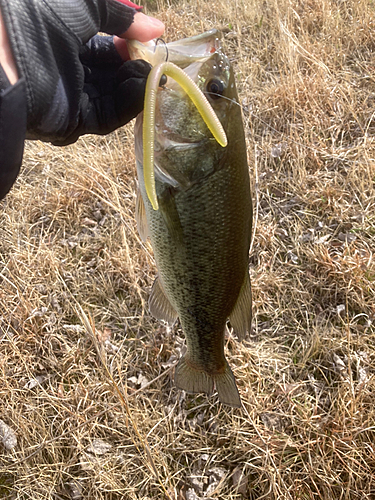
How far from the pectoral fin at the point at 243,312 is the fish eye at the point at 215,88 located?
843 mm

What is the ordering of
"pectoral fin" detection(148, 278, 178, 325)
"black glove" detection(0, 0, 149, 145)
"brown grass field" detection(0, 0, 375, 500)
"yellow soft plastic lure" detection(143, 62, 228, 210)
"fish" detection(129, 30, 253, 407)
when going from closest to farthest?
"yellow soft plastic lure" detection(143, 62, 228, 210)
"black glove" detection(0, 0, 149, 145)
"fish" detection(129, 30, 253, 407)
"pectoral fin" detection(148, 278, 178, 325)
"brown grass field" detection(0, 0, 375, 500)

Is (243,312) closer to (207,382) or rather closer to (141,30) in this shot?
(207,382)

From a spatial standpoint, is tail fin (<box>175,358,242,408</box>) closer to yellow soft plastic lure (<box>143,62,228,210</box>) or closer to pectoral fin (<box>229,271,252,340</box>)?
pectoral fin (<box>229,271,252,340</box>)

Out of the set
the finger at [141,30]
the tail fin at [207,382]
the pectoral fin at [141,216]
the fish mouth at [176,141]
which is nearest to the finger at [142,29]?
the finger at [141,30]

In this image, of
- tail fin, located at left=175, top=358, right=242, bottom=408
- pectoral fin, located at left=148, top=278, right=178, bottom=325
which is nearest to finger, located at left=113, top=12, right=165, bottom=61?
pectoral fin, located at left=148, top=278, right=178, bottom=325

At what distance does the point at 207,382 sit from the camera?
2.05 m

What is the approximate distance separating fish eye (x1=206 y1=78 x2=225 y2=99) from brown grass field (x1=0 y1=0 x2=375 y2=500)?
4.08ft

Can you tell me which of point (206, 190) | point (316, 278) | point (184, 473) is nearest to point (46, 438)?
point (184, 473)

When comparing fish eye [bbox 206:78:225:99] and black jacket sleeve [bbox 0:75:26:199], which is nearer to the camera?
black jacket sleeve [bbox 0:75:26:199]

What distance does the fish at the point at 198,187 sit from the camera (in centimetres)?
150

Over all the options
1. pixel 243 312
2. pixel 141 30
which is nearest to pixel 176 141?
pixel 141 30

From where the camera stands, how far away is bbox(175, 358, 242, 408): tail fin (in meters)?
1.98

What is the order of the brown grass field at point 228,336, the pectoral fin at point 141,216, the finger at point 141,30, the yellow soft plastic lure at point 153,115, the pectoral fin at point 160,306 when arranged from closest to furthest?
the yellow soft plastic lure at point 153,115
the finger at point 141,30
the pectoral fin at point 141,216
the pectoral fin at point 160,306
the brown grass field at point 228,336

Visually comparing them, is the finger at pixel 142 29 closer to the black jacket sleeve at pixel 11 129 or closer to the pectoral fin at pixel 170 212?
the black jacket sleeve at pixel 11 129
